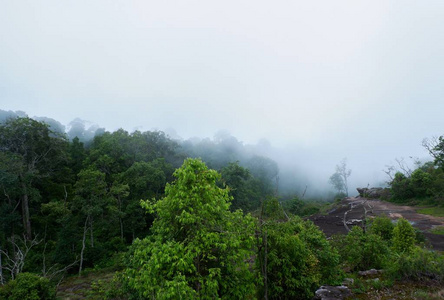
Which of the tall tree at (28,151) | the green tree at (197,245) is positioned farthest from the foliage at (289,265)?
the tall tree at (28,151)

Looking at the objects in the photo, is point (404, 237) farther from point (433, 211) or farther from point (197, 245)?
point (433, 211)

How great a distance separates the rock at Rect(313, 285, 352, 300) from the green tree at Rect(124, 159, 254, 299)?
93.8 inches

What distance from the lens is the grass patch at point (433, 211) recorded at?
Answer: 2381 cm

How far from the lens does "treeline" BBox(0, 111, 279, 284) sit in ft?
61.1

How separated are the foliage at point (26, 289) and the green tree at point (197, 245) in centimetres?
838

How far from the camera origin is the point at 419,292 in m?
5.96

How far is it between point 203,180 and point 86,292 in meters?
14.4

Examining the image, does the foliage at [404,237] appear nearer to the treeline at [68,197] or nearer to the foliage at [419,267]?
the foliage at [419,267]

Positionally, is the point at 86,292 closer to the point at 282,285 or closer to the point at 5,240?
the point at 5,240

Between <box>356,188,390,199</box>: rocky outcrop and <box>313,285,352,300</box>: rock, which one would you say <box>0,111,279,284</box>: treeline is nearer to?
<box>313,285,352,300</box>: rock

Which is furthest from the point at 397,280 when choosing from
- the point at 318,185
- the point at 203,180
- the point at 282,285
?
the point at 318,185

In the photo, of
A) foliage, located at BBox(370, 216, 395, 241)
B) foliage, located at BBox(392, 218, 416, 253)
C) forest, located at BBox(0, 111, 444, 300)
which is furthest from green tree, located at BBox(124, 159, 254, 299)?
foliage, located at BBox(370, 216, 395, 241)

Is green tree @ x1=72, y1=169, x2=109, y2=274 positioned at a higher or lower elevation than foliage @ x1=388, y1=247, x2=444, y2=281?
lower

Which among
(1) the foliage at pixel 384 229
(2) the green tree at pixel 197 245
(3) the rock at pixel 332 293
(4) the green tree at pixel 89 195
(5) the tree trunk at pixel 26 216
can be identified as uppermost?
(2) the green tree at pixel 197 245
